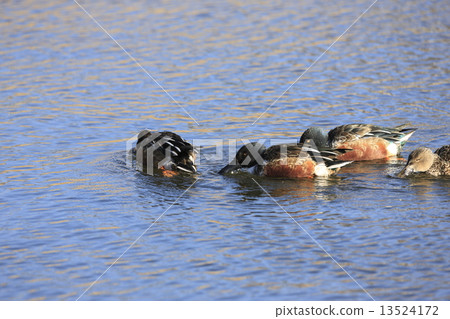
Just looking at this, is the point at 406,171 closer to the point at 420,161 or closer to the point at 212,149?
the point at 420,161

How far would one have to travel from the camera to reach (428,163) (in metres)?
9.02

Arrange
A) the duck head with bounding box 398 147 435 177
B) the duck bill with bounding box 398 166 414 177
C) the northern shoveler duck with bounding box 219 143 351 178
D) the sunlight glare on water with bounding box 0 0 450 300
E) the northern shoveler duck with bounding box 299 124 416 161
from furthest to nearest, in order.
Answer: the northern shoveler duck with bounding box 299 124 416 161 < the northern shoveler duck with bounding box 219 143 351 178 < the duck bill with bounding box 398 166 414 177 < the duck head with bounding box 398 147 435 177 < the sunlight glare on water with bounding box 0 0 450 300

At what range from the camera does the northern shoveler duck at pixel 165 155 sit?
956 centimetres

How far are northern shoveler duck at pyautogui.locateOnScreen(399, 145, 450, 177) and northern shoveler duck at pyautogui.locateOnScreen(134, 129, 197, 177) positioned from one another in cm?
294

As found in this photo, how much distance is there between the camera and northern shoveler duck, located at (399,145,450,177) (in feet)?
29.6

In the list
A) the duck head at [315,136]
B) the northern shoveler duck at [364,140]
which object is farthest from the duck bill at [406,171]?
the duck head at [315,136]

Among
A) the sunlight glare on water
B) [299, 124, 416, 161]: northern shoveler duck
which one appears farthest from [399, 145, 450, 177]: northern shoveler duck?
[299, 124, 416, 161]: northern shoveler duck

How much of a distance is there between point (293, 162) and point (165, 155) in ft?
5.98

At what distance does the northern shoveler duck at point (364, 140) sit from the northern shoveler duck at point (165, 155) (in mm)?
1889

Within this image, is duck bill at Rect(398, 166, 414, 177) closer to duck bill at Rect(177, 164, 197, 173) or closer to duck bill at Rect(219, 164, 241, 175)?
duck bill at Rect(219, 164, 241, 175)

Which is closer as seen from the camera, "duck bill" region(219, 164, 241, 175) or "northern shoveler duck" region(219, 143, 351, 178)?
"northern shoveler duck" region(219, 143, 351, 178)

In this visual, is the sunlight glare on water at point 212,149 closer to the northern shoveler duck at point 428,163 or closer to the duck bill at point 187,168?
the duck bill at point 187,168

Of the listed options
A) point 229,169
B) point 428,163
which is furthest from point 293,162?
point 428,163
